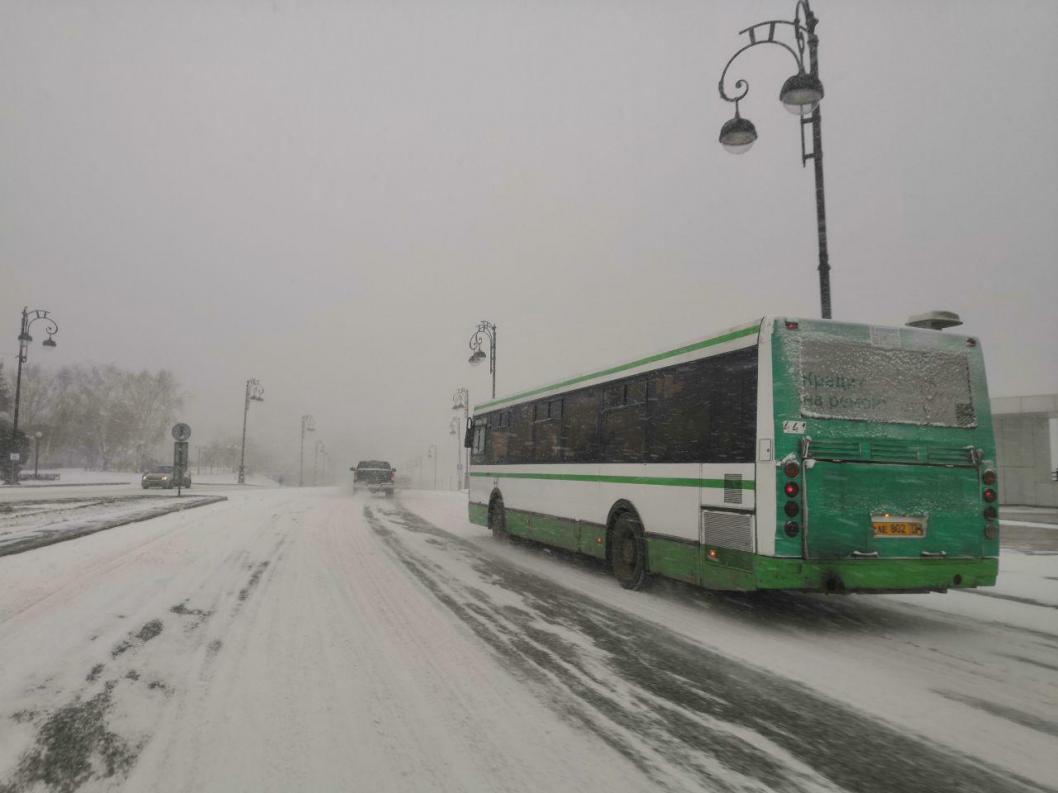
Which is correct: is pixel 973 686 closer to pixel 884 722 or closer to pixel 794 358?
pixel 884 722

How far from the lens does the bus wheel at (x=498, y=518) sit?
1301 cm

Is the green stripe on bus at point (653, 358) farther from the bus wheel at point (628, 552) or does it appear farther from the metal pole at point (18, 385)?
the metal pole at point (18, 385)

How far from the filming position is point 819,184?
31.5 feet

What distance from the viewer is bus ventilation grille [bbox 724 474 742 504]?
243 inches

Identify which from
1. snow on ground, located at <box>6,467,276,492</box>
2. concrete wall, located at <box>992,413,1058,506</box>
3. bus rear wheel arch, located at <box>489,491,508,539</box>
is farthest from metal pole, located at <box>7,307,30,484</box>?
concrete wall, located at <box>992,413,1058,506</box>

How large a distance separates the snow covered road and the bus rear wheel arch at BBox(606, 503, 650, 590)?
0.77 ft

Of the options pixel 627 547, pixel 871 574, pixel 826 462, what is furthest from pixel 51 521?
pixel 871 574

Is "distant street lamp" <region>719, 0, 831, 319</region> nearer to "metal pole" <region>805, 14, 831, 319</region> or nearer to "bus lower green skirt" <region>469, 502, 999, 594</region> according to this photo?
"metal pole" <region>805, 14, 831, 319</region>

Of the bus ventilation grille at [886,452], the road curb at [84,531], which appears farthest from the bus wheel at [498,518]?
the bus ventilation grille at [886,452]

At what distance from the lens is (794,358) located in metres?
5.97

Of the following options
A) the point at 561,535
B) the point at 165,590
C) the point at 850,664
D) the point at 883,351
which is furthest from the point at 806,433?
the point at 165,590

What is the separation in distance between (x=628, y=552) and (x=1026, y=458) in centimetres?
2247

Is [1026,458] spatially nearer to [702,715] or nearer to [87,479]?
[702,715]

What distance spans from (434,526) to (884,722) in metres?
13.6
